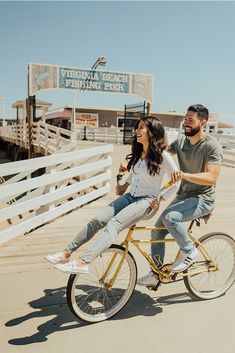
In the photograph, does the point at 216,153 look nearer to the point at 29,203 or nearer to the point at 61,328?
the point at 61,328

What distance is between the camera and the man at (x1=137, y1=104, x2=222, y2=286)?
11.3 feet

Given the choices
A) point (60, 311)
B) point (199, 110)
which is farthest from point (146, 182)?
point (60, 311)

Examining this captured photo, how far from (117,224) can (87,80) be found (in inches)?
747

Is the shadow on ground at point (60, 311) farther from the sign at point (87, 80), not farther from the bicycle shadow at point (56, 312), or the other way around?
the sign at point (87, 80)

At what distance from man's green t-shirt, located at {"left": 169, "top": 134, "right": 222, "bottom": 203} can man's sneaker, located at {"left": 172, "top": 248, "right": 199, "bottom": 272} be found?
52 centimetres

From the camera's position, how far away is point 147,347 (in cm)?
302

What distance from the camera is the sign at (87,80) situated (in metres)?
19.4

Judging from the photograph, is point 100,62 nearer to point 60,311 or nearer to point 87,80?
point 87,80

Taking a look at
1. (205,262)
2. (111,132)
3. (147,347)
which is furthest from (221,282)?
(111,132)

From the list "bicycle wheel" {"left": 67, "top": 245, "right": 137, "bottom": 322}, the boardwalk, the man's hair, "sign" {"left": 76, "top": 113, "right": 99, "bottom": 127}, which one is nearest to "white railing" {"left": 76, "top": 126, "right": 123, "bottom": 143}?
"sign" {"left": 76, "top": 113, "right": 99, "bottom": 127}

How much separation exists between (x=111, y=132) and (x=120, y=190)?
28.5 metres

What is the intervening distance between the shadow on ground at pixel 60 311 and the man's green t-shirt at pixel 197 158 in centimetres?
107

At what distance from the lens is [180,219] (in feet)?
11.4

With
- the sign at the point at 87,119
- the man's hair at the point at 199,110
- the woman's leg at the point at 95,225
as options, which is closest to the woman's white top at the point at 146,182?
the woman's leg at the point at 95,225
